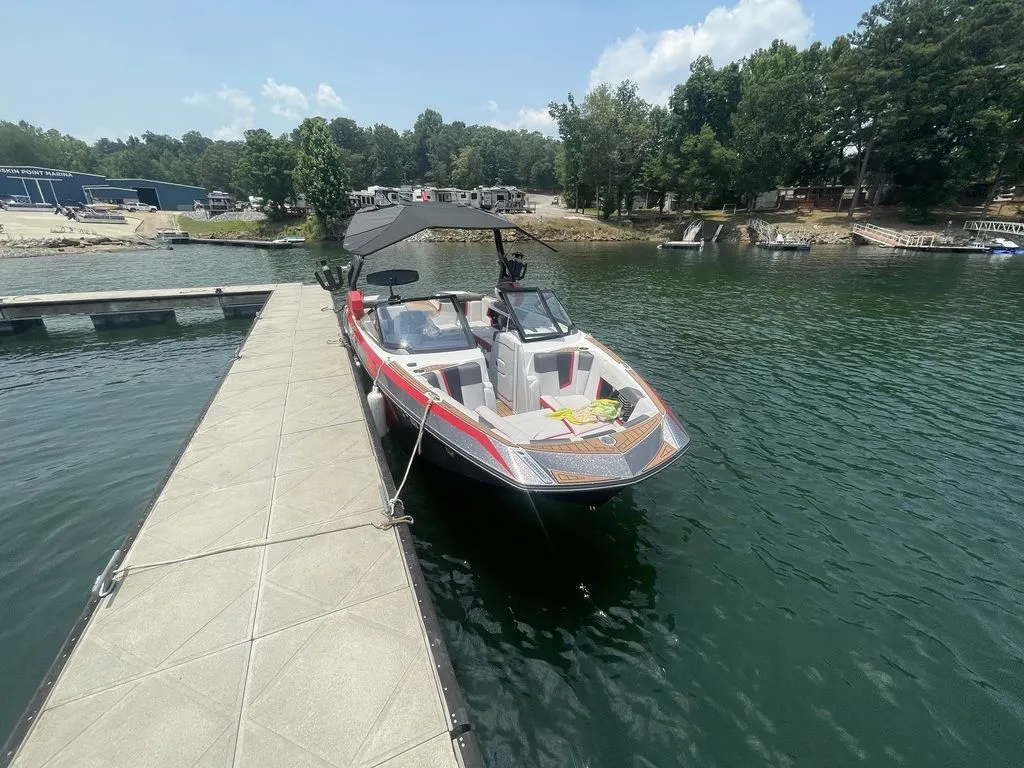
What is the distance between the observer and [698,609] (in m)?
5.83

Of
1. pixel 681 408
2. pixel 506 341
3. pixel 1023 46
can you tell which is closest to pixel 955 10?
pixel 1023 46

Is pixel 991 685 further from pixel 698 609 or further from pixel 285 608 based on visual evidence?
pixel 285 608

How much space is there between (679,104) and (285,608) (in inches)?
2914

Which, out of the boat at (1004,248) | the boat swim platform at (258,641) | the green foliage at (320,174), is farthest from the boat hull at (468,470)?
the green foliage at (320,174)

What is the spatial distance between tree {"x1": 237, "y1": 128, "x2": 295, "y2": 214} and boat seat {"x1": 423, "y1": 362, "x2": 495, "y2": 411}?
224 ft

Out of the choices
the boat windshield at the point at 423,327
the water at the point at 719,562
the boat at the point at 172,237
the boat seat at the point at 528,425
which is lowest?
the water at the point at 719,562

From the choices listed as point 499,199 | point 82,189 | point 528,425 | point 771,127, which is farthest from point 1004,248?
point 82,189

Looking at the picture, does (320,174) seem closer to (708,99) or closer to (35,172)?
(708,99)

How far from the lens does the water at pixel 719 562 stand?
4586mm

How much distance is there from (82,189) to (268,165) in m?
49.5

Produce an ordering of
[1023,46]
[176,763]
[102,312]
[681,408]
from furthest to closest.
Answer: [1023,46]
[102,312]
[681,408]
[176,763]

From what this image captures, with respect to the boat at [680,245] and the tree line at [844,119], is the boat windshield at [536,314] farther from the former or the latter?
the tree line at [844,119]

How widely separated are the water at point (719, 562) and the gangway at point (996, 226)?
4357cm

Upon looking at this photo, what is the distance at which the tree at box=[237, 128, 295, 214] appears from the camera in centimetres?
6347
